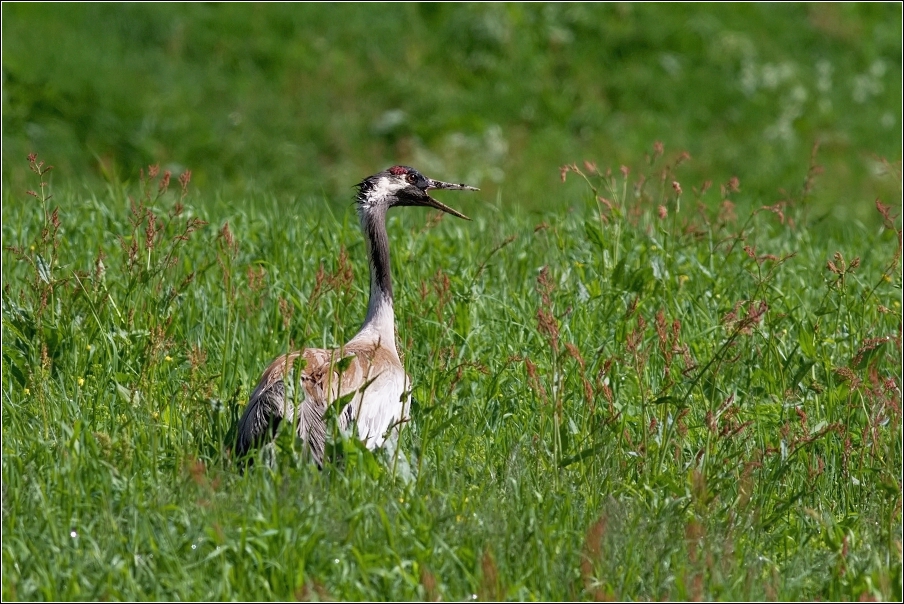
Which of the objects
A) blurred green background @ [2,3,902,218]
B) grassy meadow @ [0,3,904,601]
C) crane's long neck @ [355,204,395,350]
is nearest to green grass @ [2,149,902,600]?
grassy meadow @ [0,3,904,601]

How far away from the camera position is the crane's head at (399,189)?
604 centimetres

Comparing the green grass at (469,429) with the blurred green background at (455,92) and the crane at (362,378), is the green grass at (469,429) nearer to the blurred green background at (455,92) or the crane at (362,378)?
the crane at (362,378)

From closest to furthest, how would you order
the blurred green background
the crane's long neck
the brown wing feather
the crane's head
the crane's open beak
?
the brown wing feather
the crane's long neck
the crane's head
the crane's open beak
the blurred green background

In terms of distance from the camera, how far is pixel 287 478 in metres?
4.20

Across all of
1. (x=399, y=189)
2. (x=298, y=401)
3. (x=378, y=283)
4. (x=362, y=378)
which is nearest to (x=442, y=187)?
(x=399, y=189)

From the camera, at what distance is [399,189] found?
6.17 m

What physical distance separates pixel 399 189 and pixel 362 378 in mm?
1341

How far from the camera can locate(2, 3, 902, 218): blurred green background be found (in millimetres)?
13070

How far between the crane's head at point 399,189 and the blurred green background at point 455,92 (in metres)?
6.12

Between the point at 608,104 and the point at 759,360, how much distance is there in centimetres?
918

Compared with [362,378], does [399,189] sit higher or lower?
higher

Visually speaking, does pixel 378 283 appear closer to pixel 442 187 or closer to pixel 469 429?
pixel 442 187

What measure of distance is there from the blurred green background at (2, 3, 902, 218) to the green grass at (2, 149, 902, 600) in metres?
5.56

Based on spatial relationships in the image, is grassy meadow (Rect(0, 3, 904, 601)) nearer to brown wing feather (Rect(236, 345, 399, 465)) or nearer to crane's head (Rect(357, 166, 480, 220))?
brown wing feather (Rect(236, 345, 399, 465))
